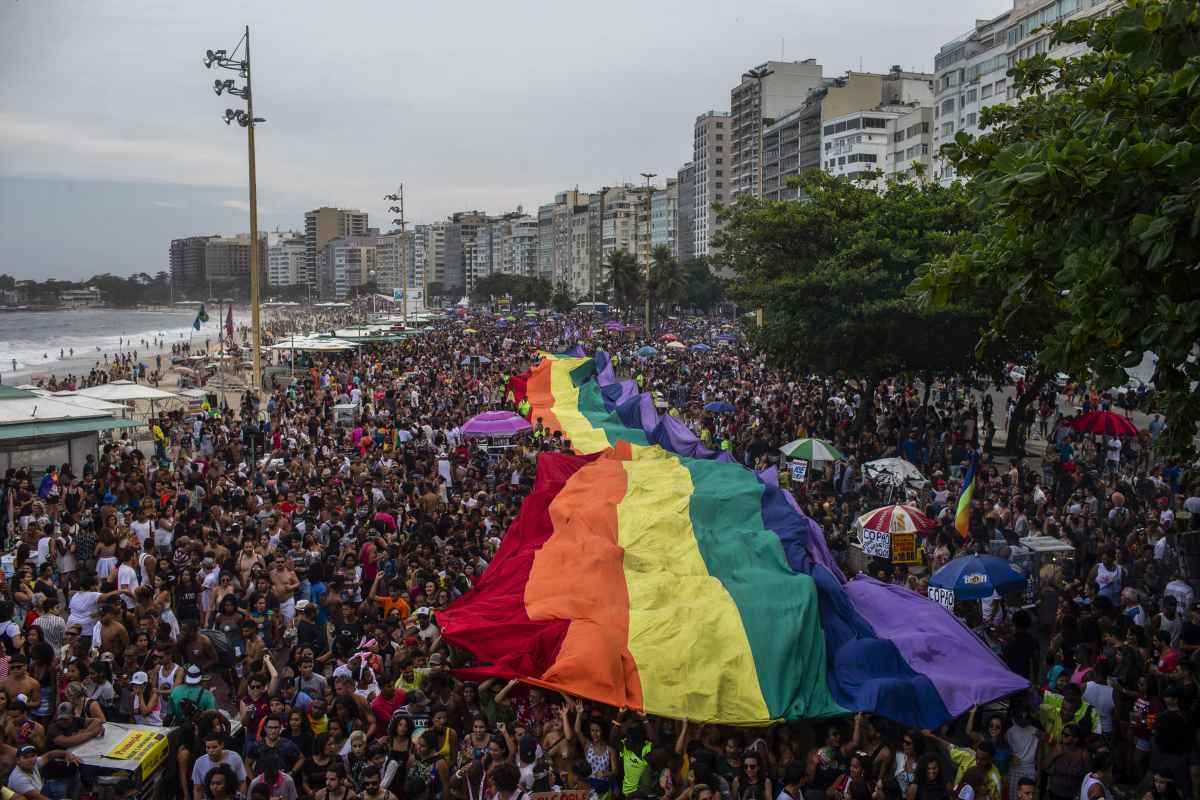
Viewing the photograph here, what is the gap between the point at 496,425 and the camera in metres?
23.0

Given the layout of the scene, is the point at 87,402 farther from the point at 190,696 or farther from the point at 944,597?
the point at 944,597

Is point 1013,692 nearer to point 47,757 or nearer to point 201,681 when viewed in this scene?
point 201,681

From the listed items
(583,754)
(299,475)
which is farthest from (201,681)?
(299,475)

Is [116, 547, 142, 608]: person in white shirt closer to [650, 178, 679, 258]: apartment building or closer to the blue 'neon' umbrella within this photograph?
the blue 'neon' umbrella

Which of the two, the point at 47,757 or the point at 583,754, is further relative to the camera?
the point at 583,754

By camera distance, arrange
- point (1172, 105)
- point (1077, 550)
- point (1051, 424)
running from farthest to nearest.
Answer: point (1051, 424), point (1077, 550), point (1172, 105)

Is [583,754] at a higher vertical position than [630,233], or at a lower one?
lower

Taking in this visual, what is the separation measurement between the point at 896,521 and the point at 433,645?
6.76m

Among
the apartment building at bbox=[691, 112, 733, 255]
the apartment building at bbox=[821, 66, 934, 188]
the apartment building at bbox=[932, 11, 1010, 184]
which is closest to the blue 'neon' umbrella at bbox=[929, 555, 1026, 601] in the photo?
the apartment building at bbox=[932, 11, 1010, 184]

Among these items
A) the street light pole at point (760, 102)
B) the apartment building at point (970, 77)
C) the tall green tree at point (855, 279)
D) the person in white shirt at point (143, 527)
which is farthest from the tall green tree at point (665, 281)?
the person in white shirt at point (143, 527)

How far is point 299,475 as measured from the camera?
63.3 feet

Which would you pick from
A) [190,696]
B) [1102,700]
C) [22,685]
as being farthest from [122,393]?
[1102,700]

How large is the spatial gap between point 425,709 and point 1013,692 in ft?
16.9

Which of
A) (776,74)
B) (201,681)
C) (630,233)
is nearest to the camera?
(201,681)
